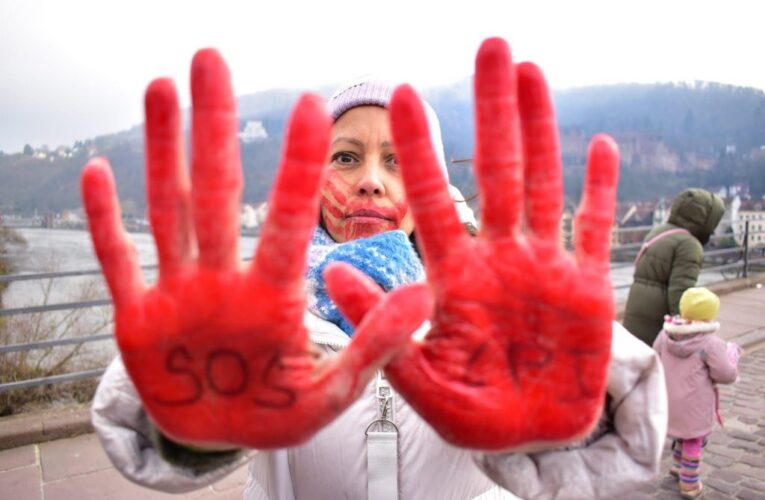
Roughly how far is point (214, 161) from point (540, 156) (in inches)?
19.5

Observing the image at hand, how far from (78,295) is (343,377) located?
5023 mm

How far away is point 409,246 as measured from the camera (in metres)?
1.53

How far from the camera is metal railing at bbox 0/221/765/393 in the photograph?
14.0 feet

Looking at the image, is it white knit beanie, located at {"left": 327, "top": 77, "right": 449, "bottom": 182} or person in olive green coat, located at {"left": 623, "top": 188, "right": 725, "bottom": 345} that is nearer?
white knit beanie, located at {"left": 327, "top": 77, "right": 449, "bottom": 182}

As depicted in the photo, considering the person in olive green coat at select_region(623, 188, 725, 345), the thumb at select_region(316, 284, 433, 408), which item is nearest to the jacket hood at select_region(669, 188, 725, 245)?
the person in olive green coat at select_region(623, 188, 725, 345)

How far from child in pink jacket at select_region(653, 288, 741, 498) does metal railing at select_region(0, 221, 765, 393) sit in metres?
0.66

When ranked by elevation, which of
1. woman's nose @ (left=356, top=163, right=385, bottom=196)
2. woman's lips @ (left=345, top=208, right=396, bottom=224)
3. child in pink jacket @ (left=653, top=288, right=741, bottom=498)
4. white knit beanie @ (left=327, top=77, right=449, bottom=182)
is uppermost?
white knit beanie @ (left=327, top=77, right=449, bottom=182)

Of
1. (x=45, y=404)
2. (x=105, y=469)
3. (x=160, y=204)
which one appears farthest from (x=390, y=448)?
(x=45, y=404)

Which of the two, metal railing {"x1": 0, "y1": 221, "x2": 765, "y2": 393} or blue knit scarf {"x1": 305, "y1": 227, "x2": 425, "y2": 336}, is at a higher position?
blue knit scarf {"x1": 305, "y1": 227, "x2": 425, "y2": 336}

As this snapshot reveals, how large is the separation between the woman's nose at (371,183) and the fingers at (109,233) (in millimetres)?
775

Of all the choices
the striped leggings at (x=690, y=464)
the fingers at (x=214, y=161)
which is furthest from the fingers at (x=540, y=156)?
the striped leggings at (x=690, y=464)

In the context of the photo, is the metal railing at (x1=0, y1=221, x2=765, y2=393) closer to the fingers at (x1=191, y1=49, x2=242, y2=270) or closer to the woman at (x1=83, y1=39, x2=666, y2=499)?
the woman at (x1=83, y1=39, x2=666, y2=499)

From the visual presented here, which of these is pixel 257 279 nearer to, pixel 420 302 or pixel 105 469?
pixel 420 302

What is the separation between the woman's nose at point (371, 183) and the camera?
1.52 meters
